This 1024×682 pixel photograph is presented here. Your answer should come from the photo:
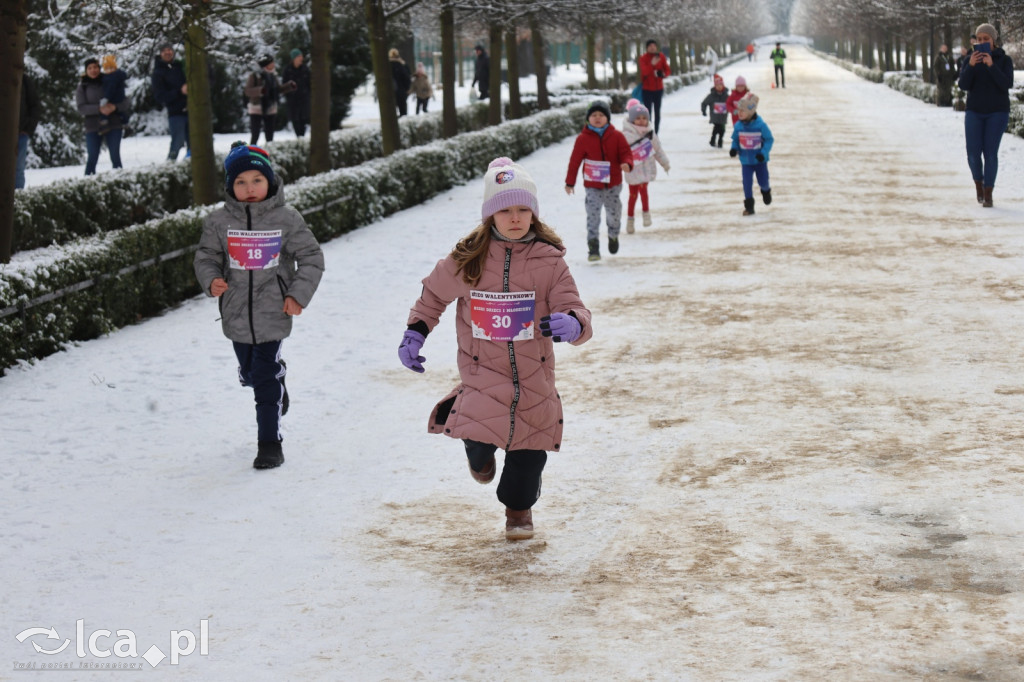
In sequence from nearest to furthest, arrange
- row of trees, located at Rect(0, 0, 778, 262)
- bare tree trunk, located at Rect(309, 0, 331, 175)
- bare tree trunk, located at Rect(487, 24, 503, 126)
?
row of trees, located at Rect(0, 0, 778, 262) < bare tree trunk, located at Rect(309, 0, 331, 175) < bare tree trunk, located at Rect(487, 24, 503, 126)

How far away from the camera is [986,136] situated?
14.4 m

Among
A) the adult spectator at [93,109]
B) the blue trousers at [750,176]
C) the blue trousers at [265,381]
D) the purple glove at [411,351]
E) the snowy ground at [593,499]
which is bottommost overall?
the snowy ground at [593,499]

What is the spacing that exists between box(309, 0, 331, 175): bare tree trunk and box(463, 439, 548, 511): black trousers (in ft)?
39.5

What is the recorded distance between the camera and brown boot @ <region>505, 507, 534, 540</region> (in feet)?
17.6

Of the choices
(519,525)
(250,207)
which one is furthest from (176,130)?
(519,525)

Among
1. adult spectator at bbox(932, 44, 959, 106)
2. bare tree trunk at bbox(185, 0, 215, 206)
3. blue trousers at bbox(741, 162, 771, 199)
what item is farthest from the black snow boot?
adult spectator at bbox(932, 44, 959, 106)

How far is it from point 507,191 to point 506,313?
46 cm

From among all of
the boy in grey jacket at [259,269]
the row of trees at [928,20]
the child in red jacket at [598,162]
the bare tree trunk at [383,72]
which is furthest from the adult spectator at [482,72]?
the boy in grey jacket at [259,269]

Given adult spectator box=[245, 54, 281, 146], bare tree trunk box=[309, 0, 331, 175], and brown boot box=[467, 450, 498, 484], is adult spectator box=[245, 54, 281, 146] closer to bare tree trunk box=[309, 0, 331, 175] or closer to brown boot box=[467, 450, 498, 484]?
bare tree trunk box=[309, 0, 331, 175]

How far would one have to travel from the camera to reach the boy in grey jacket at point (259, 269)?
21.4 feet

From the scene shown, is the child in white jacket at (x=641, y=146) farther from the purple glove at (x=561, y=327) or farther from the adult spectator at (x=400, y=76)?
the adult spectator at (x=400, y=76)

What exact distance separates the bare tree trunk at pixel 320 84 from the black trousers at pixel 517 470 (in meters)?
12.0

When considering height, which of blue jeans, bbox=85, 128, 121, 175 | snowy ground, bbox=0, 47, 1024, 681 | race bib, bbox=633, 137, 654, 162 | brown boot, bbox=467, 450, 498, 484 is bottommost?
snowy ground, bbox=0, 47, 1024, 681

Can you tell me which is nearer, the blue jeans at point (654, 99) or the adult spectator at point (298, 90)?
the adult spectator at point (298, 90)
